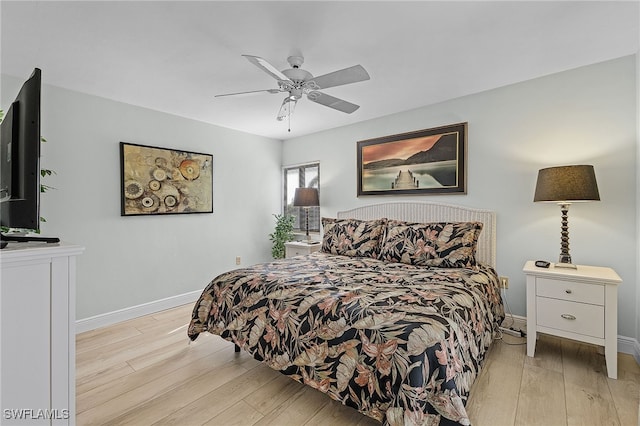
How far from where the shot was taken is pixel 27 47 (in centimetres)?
220

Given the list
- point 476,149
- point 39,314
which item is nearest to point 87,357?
Result: point 39,314

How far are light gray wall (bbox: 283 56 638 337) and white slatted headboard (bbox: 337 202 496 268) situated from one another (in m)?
0.08

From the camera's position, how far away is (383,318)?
160 centimetres

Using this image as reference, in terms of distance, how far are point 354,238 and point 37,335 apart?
2.69 m

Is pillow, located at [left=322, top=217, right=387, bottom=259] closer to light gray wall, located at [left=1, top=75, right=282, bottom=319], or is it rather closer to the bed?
the bed

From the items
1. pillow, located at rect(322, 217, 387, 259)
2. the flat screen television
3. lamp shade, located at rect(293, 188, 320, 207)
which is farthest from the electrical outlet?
the flat screen television

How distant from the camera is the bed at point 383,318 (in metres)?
1.41

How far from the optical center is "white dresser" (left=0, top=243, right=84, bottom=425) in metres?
1.01

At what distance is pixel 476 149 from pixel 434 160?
444 mm

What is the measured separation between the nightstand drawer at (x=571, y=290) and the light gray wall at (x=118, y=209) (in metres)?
3.67

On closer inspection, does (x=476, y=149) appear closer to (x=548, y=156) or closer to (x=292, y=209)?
(x=548, y=156)

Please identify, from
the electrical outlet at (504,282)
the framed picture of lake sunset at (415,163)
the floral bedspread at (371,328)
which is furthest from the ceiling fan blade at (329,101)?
the electrical outlet at (504,282)

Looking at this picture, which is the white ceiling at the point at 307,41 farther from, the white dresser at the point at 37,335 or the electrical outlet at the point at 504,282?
the electrical outlet at the point at 504,282

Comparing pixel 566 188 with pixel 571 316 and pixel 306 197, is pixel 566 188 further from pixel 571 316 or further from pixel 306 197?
pixel 306 197
